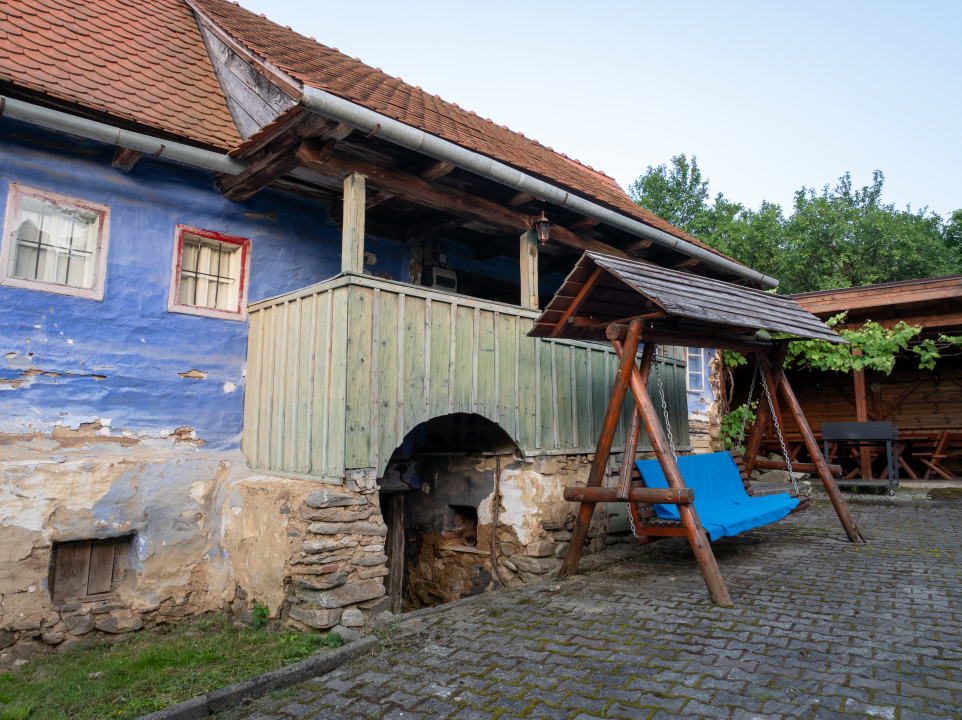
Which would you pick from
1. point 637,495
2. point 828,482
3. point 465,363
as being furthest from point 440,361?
point 828,482

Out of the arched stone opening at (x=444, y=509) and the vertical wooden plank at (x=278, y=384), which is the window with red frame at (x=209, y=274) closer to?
the vertical wooden plank at (x=278, y=384)

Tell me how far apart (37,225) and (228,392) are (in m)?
2.05

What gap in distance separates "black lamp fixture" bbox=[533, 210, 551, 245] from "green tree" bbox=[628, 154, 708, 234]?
2248 cm

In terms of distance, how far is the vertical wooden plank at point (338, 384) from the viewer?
482cm

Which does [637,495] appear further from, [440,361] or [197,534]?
[197,534]

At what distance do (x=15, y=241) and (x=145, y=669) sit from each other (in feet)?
11.3

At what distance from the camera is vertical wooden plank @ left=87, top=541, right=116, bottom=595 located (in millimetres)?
5281

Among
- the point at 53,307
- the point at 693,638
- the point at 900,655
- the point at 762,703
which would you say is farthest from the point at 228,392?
the point at 900,655

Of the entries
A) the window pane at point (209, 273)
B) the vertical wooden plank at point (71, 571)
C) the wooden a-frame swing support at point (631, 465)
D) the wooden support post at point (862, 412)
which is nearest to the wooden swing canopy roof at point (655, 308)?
the wooden a-frame swing support at point (631, 465)

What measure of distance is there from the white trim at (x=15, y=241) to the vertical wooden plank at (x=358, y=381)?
2287mm

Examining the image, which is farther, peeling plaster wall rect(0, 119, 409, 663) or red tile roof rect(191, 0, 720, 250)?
red tile roof rect(191, 0, 720, 250)

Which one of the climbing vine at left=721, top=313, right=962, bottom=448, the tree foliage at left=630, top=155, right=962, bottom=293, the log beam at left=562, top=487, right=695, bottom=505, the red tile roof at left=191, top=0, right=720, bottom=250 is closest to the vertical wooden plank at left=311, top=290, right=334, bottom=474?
the red tile roof at left=191, top=0, right=720, bottom=250

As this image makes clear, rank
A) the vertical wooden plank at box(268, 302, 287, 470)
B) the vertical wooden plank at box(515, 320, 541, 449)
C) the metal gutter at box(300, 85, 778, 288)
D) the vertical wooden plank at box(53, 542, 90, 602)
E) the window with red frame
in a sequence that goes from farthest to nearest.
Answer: the vertical wooden plank at box(515, 320, 541, 449) → the window with red frame → the vertical wooden plank at box(268, 302, 287, 470) → the vertical wooden plank at box(53, 542, 90, 602) → the metal gutter at box(300, 85, 778, 288)

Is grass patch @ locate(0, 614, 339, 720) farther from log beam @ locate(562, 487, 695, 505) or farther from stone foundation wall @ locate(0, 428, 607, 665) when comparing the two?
log beam @ locate(562, 487, 695, 505)
